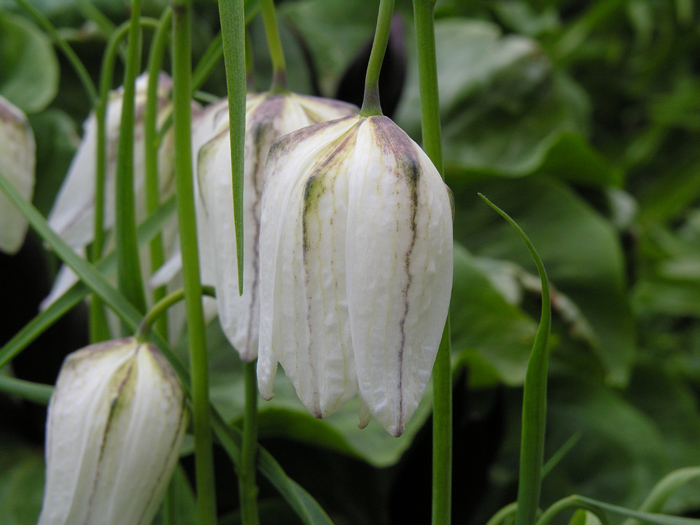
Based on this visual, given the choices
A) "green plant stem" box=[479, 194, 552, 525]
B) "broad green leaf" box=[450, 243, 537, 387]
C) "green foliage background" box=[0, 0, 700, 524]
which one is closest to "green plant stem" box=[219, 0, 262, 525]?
"green plant stem" box=[479, 194, 552, 525]

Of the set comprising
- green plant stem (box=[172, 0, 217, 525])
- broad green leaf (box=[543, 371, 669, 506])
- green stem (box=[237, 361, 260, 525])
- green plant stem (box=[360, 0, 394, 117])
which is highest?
green plant stem (box=[360, 0, 394, 117])

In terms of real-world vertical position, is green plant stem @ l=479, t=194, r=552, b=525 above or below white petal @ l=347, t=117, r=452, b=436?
below

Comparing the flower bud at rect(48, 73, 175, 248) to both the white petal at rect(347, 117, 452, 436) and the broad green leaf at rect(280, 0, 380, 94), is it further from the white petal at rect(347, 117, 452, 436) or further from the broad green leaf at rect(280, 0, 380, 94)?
the broad green leaf at rect(280, 0, 380, 94)

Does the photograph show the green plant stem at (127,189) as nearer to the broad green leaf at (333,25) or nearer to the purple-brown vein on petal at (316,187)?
the purple-brown vein on petal at (316,187)

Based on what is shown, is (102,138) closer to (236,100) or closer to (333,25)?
(236,100)

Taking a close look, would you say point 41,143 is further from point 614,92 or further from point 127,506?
point 614,92

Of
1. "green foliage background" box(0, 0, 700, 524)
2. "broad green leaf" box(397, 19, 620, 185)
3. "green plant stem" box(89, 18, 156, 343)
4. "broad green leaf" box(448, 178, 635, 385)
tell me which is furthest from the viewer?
"broad green leaf" box(397, 19, 620, 185)

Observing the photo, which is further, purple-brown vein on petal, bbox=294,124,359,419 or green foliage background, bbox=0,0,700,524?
green foliage background, bbox=0,0,700,524

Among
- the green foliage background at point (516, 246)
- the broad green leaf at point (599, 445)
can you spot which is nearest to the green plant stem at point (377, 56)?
the green foliage background at point (516, 246)
